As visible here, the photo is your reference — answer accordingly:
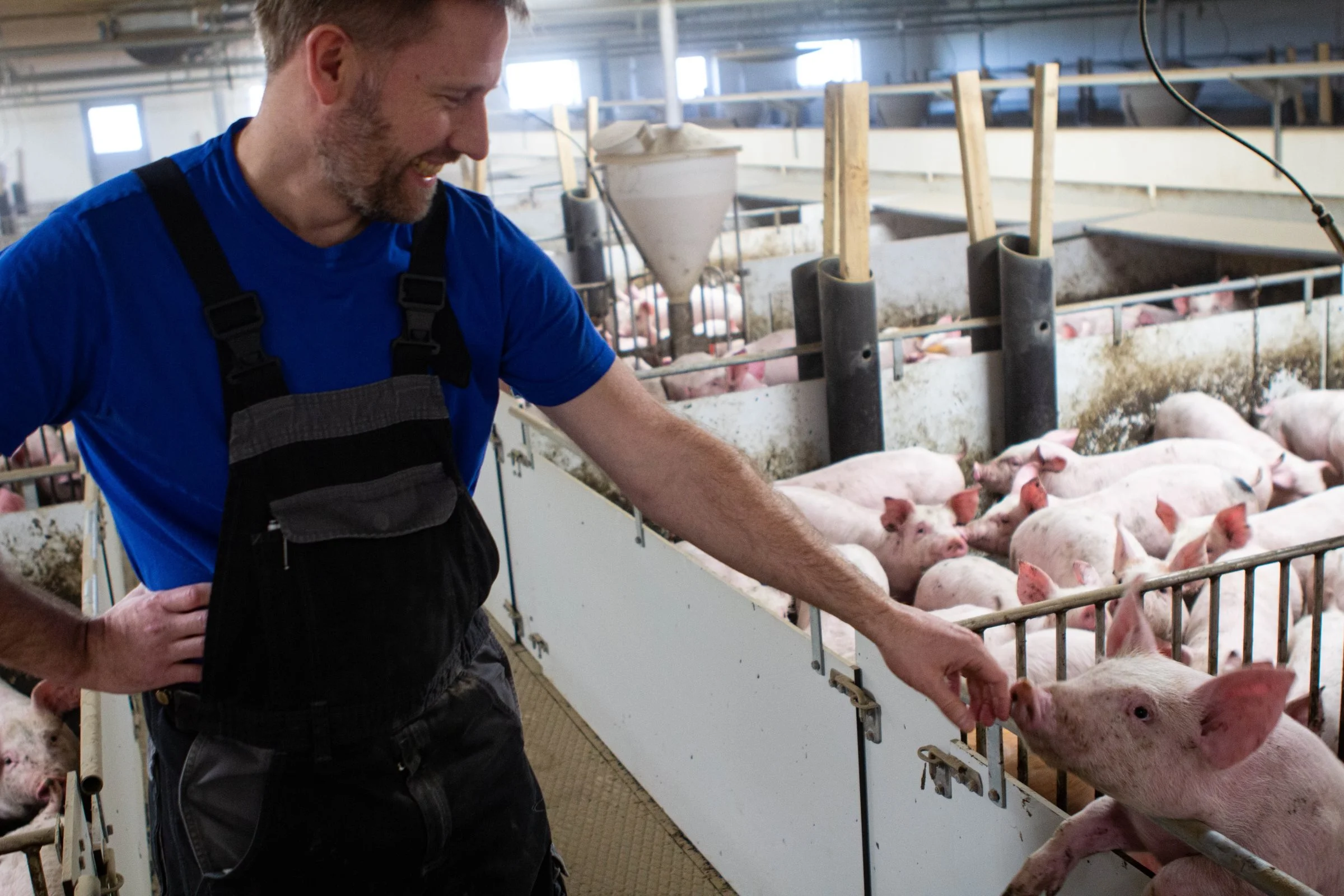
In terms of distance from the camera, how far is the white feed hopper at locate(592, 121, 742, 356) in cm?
525

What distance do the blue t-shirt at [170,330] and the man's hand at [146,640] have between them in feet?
0.23

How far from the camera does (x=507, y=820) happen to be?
1.58m

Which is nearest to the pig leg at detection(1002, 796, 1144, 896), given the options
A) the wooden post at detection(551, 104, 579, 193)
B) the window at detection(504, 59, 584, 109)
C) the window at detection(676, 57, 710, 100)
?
the wooden post at detection(551, 104, 579, 193)

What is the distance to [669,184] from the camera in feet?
17.3

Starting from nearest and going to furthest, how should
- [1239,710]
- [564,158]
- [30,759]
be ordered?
[1239,710], [30,759], [564,158]

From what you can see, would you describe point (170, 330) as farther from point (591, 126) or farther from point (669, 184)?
point (591, 126)

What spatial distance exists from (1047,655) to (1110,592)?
0.77m

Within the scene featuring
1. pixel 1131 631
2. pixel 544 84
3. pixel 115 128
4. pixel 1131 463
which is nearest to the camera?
pixel 1131 631

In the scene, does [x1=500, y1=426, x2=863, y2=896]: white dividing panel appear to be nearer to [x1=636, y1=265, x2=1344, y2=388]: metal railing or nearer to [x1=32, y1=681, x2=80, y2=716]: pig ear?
[x1=636, y1=265, x2=1344, y2=388]: metal railing

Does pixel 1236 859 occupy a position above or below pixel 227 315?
below

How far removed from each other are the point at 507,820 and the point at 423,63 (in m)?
0.94

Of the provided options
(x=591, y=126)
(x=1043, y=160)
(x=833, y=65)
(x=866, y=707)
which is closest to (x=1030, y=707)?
(x=866, y=707)

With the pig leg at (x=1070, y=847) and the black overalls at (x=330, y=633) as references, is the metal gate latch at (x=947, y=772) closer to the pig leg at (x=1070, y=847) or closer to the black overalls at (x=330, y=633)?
the pig leg at (x=1070, y=847)

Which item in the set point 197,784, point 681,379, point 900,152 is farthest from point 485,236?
point 900,152
